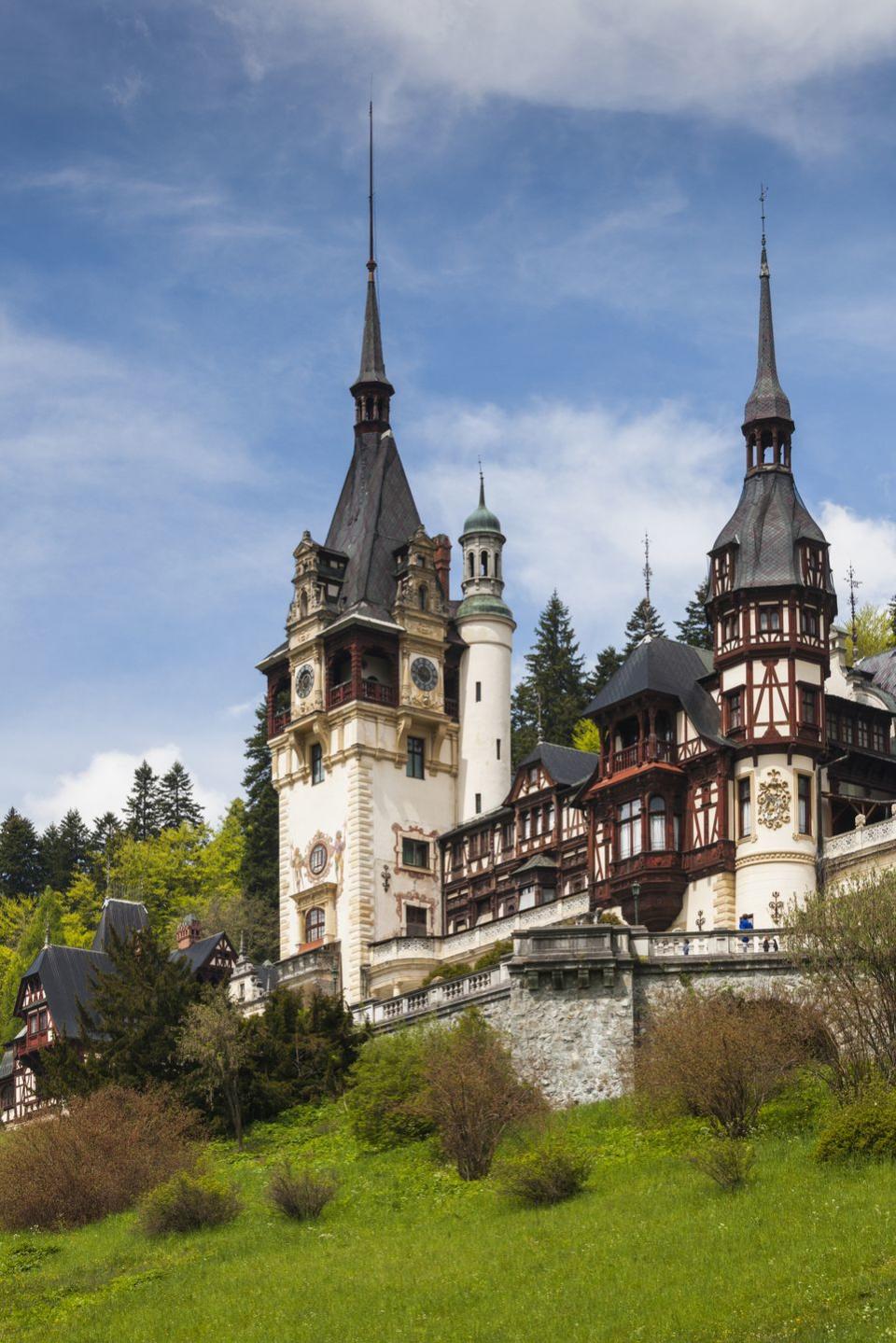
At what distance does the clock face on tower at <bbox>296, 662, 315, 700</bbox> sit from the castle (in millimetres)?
100

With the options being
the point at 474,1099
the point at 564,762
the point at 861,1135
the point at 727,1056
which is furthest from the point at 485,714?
the point at 861,1135

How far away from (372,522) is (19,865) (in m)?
44.6

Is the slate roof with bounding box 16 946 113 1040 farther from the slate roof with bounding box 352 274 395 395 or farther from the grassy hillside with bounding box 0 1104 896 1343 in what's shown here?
the grassy hillside with bounding box 0 1104 896 1343

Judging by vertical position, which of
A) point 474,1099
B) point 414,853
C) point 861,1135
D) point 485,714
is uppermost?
point 485,714

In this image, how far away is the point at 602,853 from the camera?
6562 cm

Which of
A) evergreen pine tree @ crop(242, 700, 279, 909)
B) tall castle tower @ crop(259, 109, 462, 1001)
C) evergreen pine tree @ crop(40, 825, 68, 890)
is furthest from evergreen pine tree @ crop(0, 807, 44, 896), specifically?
tall castle tower @ crop(259, 109, 462, 1001)

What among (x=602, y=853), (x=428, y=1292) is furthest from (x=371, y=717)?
(x=428, y=1292)

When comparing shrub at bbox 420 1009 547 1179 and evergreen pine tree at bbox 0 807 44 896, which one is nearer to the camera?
shrub at bbox 420 1009 547 1179

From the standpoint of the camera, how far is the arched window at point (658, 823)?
210 ft

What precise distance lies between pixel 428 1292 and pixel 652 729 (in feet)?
101

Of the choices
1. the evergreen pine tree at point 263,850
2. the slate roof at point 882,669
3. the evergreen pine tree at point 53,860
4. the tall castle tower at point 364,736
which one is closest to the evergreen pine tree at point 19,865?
the evergreen pine tree at point 53,860

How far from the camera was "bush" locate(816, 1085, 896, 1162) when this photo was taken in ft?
128

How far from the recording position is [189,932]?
291 feet

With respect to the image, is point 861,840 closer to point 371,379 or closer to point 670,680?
point 670,680
